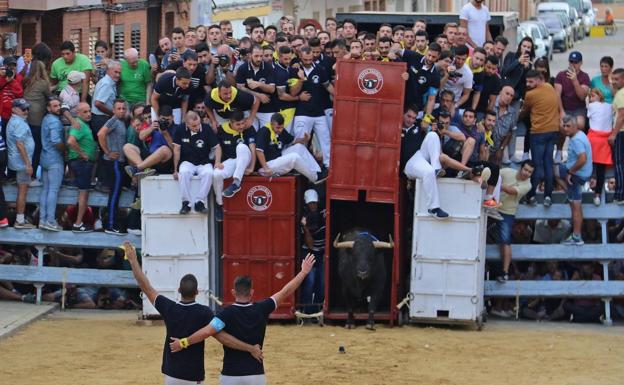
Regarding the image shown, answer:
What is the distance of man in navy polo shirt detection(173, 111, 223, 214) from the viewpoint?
22203 mm

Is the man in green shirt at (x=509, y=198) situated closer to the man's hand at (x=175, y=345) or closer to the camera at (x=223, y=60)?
the camera at (x=223, y=60)

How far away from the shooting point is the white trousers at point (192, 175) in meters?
22.2

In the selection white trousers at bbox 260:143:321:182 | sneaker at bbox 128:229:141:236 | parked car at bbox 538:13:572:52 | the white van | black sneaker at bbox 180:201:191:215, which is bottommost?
sneaker at bbox 128:229:141:236

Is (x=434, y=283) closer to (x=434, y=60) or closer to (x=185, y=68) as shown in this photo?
(x=434, y=60)

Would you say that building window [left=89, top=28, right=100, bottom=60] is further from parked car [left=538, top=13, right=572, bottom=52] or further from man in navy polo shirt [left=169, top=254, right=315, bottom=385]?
parked car [left=538, top=13, right=572, bottom=52]

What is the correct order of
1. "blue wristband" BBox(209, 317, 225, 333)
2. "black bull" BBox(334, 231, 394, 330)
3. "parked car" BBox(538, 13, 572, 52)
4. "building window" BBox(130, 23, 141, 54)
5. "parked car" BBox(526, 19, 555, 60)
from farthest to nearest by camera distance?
"parked car" BBox(538, 13, 572, 52) → "parked car" BBox(526, 19, 555, 60) → "building window" BBox(130, 23, 141, 54) → "black bull" BBox(334, 231, 394, 330) → "blue wristband" BBox(209, 317, 225, 333)

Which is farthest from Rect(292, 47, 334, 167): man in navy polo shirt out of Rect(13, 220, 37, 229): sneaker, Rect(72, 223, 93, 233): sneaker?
Rect(13, 220, 37, 229): sneaker

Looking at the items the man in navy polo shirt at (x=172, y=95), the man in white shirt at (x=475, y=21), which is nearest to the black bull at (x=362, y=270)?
the man in navy polo shirt at (x=172, y=95)

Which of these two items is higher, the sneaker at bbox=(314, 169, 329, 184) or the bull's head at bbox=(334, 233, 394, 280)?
the sneaker at bbox=(314, 169, 329, 184)

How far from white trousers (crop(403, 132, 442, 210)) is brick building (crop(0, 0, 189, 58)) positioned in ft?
37.4

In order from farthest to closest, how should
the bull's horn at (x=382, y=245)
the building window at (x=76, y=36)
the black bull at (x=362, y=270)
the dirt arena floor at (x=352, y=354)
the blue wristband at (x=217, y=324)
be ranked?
the building window at (x=76, y=36)
the bull's horn at (x=382, y=245)
the black bull at (x=362, y=270)
the dirt arena floor at (x=352, y=354)
the blue wristband at (x=217, y=324)

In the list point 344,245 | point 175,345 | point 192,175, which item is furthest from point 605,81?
point 175,345

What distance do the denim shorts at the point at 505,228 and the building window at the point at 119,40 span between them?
1713cm

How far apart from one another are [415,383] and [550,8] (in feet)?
190
